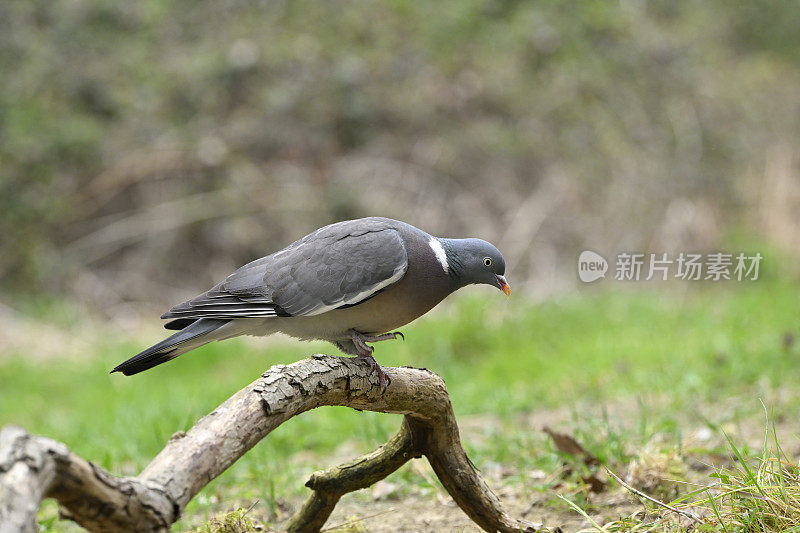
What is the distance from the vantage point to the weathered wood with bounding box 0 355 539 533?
1453mm

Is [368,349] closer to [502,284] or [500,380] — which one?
[502,284]

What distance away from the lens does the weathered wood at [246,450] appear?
1.45 m

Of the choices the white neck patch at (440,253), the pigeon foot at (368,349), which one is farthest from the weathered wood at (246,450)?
the white neck patch at (440,253)

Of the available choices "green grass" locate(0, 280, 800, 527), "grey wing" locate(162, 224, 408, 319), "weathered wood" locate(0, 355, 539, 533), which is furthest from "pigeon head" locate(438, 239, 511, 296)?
"green grass" locate(0, 280, 800, 527)

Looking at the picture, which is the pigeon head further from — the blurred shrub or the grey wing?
the blurred shrub

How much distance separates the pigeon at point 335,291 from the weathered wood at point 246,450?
0.32 metres

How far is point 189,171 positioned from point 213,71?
3.79 ft

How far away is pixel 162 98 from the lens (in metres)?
8.15

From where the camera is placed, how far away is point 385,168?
795cm

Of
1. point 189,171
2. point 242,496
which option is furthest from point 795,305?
point 189,171

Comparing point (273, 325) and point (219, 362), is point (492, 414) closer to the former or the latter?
point (273, 325)

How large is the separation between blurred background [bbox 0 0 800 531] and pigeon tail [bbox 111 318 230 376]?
2.63 metres

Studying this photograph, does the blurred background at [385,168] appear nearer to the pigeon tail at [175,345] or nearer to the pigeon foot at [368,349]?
the pigeon foot at [368,349]

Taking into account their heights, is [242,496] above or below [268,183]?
below
